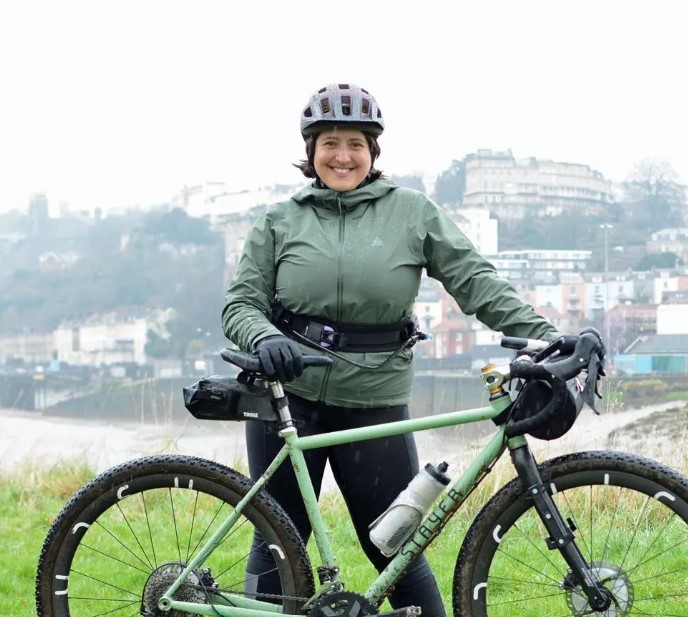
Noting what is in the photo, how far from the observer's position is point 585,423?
6.67 meters

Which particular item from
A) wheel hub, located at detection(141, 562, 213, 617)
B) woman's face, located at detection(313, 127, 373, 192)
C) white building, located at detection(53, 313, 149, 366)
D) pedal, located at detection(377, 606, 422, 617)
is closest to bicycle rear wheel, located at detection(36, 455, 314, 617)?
wheel hub, located at detection(141, 562, 213, 617)

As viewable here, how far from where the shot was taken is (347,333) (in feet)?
9.54

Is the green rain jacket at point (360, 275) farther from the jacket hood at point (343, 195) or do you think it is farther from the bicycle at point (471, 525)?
the bicycle at point (471, 525)

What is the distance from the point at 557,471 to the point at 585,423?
413 cm

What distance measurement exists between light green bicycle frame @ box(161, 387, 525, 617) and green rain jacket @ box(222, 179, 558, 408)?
15cm

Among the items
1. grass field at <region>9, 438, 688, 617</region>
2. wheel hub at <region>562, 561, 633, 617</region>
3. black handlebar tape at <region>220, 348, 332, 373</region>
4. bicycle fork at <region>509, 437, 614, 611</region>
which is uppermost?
black handlebar tape at <region>220, 348, 332, 373</region>

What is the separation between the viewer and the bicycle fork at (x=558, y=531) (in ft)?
8.65

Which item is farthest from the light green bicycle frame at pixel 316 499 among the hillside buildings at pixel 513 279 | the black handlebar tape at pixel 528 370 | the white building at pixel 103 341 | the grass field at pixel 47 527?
the white building at pixel 103 341

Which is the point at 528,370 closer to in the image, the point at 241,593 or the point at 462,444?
the point at 241,593

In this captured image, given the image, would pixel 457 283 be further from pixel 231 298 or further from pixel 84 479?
pixel 84 479

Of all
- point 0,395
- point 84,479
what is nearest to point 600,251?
point 0,395

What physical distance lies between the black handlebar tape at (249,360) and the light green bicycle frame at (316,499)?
21cm

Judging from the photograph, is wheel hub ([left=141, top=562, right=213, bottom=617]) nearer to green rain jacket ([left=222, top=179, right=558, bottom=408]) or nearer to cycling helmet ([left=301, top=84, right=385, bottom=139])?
green rain jacket ([left=222, top=179, right=558, bottom=408])

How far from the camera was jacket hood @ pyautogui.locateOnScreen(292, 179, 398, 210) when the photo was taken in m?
2.96
